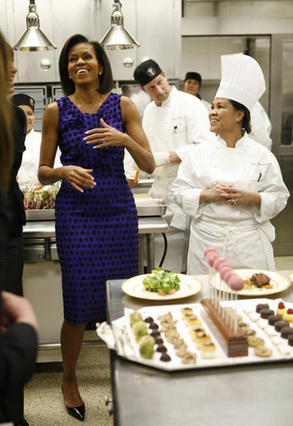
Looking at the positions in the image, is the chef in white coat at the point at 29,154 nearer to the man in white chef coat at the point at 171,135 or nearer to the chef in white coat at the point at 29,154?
the chef in white coat at the point at 29,154

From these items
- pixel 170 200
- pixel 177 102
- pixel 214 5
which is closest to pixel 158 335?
pixel 170 200

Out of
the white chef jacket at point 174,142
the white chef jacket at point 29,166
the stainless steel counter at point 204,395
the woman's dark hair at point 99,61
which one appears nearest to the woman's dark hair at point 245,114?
the woman's dark hair at point 99,61

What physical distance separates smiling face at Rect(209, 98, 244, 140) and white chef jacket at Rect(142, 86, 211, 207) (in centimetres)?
105

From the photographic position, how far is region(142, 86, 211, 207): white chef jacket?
3.57 meters

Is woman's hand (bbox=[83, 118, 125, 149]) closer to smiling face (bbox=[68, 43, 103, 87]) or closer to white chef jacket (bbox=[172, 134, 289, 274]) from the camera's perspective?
smiling face (bbox=[68, 43, 103, 87])

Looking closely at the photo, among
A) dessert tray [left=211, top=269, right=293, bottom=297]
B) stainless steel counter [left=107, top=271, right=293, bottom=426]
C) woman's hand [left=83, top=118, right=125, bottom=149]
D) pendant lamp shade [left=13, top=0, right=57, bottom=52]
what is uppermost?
pendant lamp shade [left=13, top=0, right=57, bottom=52]

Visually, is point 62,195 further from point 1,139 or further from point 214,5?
point 214,5

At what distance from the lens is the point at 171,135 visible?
145 inches

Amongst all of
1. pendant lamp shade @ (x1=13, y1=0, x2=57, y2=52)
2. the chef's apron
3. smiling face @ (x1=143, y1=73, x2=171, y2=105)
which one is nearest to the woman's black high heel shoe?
the chef's apron

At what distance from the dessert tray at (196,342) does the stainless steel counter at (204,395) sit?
0.02m

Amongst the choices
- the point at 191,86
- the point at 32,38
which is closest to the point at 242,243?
the point at 32,38

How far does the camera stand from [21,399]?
2.18 metres

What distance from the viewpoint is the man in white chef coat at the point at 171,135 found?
354 cm

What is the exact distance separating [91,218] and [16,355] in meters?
1.38
